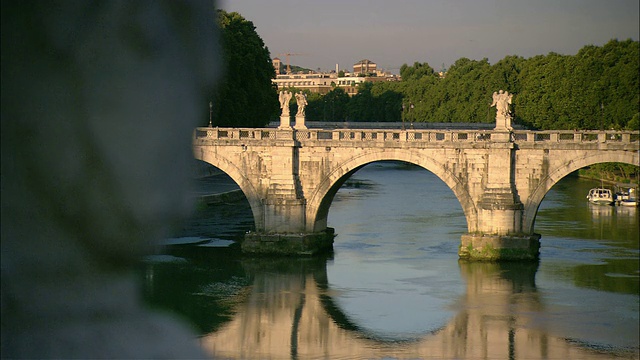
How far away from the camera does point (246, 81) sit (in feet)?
170

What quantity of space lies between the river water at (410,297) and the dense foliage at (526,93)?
2077 centimetres

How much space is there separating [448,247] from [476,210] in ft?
9.98

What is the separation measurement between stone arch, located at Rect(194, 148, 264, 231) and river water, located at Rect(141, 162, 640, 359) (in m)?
1.34

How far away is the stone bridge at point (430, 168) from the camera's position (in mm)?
30281

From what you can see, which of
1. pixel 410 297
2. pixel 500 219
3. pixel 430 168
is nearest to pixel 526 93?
pixel 430 168

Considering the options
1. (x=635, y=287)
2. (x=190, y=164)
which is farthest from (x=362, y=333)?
(x=190, y=164)

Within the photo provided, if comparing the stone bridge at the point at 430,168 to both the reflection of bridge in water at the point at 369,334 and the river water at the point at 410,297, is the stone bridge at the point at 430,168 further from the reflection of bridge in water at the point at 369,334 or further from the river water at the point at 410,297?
the reflection of bridge in water at the point at 369,334

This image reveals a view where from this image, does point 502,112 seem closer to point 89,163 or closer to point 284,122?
point 284,122

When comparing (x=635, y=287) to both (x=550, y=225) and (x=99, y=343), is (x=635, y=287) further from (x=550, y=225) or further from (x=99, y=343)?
(x=99, y=343)

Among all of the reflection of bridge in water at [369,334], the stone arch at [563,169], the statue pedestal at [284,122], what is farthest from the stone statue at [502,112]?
the statue pedestal at [284,122]

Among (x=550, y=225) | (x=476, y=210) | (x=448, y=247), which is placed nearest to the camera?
(x=476, y=210)

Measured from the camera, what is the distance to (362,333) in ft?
76.7

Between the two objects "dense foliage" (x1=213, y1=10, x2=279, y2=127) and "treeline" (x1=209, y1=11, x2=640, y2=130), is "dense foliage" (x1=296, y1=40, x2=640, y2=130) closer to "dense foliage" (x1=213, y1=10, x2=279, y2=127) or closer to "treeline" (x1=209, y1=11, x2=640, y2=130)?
"treeline" (x1=209, y1=11, x2=640, y2=130)

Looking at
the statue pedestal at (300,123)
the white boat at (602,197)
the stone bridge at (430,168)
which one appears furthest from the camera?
the white boat at (602,197)
